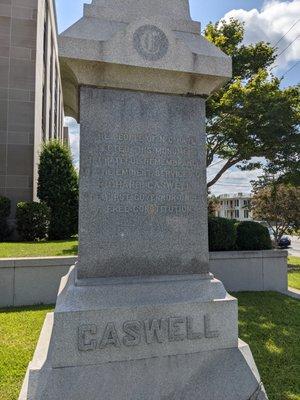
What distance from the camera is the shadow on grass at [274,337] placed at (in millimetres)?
3810

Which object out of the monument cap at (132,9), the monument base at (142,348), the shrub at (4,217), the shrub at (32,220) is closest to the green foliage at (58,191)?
the shrub at (32,220)

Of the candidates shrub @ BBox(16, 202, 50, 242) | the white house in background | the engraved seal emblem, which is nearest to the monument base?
the engraved seal emblem

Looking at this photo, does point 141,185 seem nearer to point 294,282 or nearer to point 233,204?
point 294,282

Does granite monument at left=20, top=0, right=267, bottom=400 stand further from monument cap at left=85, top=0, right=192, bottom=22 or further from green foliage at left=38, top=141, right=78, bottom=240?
green foliage at left=38, top=141, right=78, bottom=240

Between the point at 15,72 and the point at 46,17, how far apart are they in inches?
280

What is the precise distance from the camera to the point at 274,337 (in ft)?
17.6

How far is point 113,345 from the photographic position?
2.86m

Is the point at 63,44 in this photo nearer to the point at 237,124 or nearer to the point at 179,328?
the point at 179,328

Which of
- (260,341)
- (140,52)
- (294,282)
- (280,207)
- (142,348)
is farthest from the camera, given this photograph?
(280,207)

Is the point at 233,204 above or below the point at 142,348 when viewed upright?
above

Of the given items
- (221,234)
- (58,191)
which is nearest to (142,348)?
(221,234)

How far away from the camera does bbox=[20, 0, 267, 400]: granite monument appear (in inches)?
111

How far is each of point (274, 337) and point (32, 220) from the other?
9.81 m

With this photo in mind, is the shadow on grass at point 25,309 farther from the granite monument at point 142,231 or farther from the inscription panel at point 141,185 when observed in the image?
the inscription panel at point 141,185
